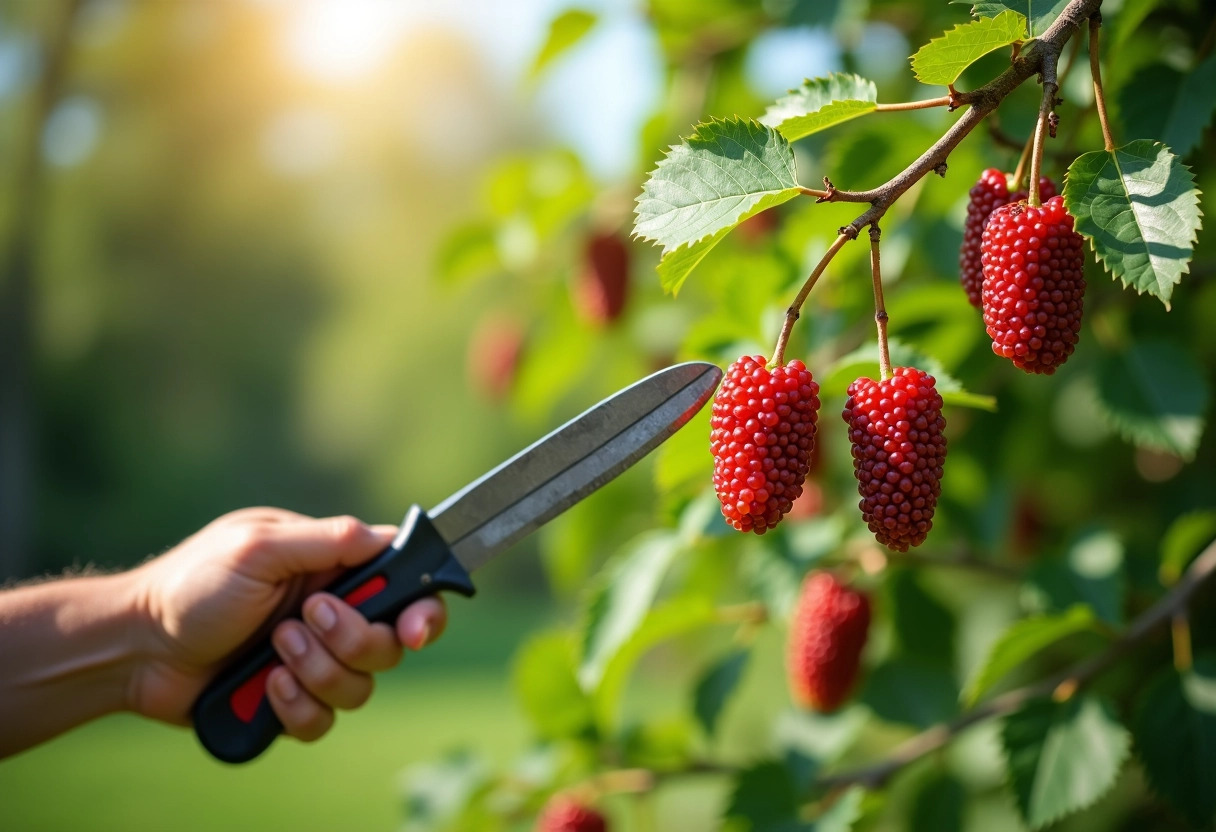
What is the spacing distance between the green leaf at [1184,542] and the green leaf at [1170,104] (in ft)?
1.07

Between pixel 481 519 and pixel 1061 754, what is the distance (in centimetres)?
46

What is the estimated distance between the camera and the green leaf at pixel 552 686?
3.00 ft

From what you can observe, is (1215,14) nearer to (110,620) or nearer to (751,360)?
(751,360)

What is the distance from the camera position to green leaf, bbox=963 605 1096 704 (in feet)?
2.19

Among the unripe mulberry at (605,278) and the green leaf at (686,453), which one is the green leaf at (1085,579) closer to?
the green leaf at (686,453)

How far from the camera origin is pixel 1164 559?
796mm

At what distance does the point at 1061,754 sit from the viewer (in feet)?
2.29

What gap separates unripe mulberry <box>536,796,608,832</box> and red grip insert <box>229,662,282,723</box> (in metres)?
0.34

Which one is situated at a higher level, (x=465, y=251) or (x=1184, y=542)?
(x=465, y=251)

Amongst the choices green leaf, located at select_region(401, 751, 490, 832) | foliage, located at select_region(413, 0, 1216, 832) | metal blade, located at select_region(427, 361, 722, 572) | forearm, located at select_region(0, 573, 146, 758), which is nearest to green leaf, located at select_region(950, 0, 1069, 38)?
foliage, located at select_region(413, 0, 1216, 832)

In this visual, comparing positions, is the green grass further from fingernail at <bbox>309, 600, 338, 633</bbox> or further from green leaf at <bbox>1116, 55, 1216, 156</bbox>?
green leaf at <bbox>1116, 55, 1216, 156</bbox>

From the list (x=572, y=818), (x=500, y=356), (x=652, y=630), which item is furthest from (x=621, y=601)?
(x=500, y=356)

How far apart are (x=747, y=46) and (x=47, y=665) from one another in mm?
892

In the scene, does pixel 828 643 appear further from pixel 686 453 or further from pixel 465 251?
pixel 465 251
